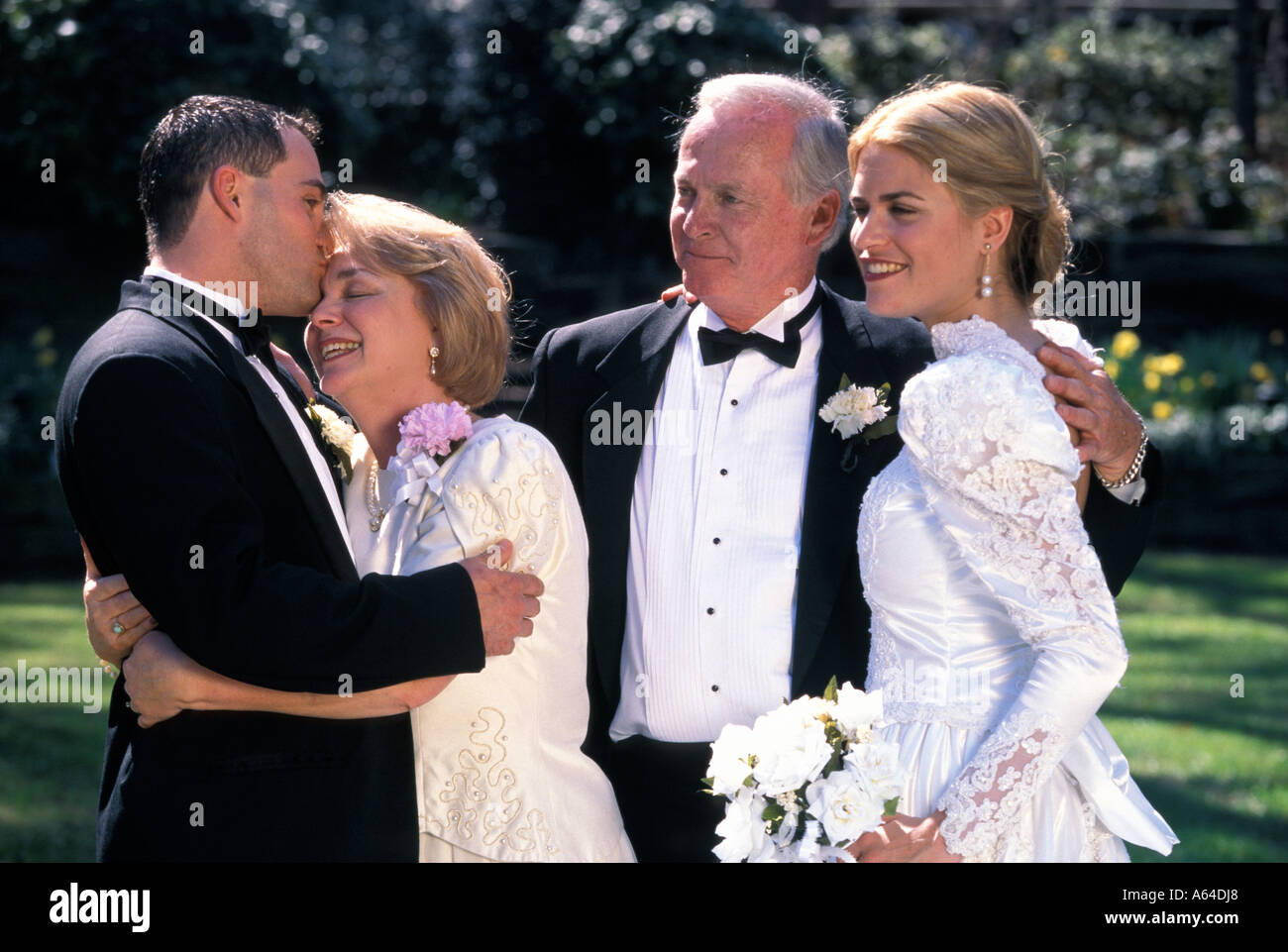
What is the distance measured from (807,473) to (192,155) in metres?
1.57

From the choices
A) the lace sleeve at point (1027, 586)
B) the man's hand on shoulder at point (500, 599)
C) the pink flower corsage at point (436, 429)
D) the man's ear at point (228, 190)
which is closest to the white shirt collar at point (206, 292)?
the man's ear at point (228, 190)

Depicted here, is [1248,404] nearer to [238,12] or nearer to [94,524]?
[238,12]

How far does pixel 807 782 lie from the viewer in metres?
2.64

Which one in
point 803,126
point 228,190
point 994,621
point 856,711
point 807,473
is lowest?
point 856,711

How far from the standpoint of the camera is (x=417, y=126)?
11.0 m

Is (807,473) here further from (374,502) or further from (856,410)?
Result: (374,502)

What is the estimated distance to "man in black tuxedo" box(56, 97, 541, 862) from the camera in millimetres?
2672

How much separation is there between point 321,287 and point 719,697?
133 centimetres

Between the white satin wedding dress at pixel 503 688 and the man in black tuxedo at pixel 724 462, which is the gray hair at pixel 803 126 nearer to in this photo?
the man in black tuxedo at pixel 724 462

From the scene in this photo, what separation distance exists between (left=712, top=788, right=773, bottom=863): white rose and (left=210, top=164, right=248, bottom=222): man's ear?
5.21ft

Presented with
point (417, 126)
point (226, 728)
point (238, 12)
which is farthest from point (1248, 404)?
point (226, 728)

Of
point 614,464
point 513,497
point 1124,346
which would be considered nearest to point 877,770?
point 513,497

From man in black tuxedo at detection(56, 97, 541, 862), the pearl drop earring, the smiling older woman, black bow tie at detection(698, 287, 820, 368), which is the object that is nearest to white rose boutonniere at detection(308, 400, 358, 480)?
the smiling older woman

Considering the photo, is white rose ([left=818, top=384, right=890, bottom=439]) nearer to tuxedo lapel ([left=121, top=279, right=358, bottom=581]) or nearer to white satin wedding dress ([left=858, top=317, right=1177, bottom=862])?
white satin wedding dress ([left=858, top=317, right=1177, bottom=862])
